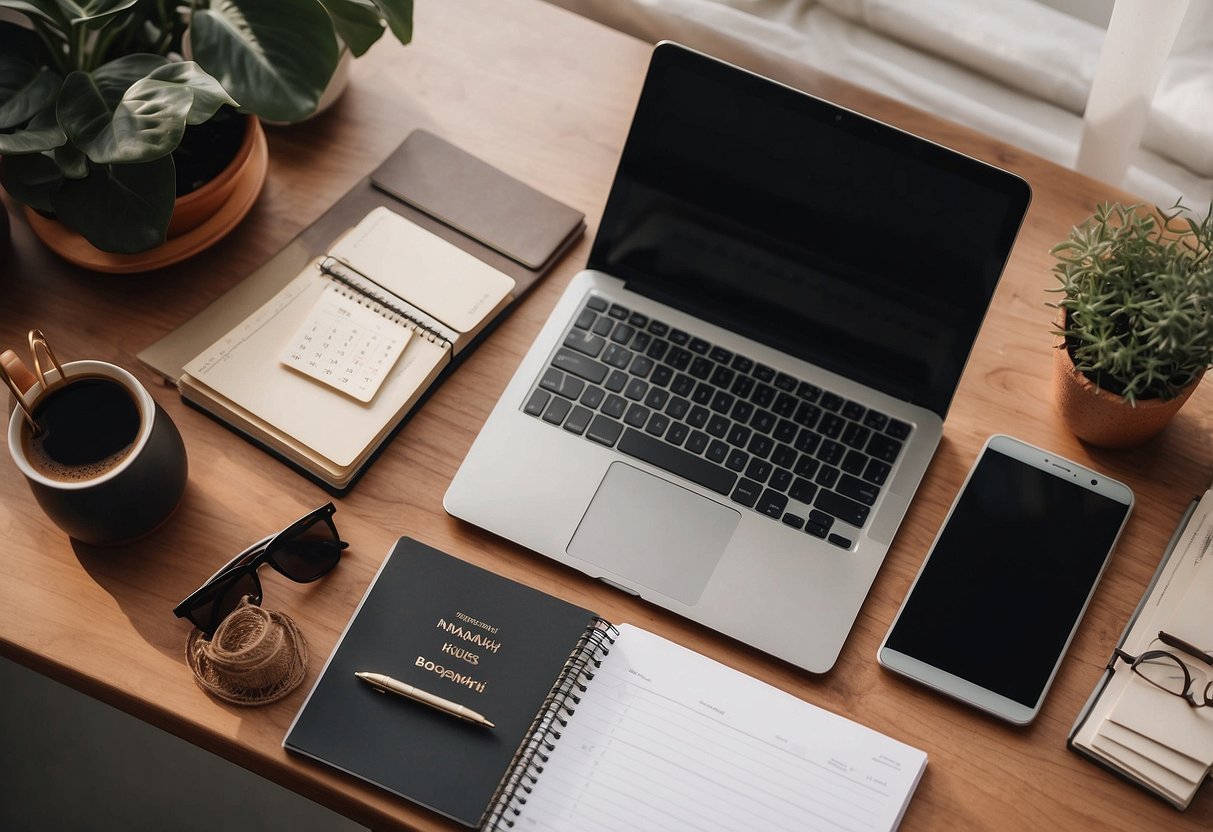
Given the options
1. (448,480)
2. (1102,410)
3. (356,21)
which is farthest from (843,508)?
(356,21)

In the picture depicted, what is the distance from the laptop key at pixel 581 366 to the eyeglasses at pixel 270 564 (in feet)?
0.75

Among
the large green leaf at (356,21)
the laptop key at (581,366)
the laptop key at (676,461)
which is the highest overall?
the large green leaf at (356,21)

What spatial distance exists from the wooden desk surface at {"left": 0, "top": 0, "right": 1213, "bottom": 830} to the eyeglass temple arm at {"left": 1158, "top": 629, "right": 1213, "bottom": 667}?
41mm

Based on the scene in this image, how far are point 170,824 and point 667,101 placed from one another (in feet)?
3.65

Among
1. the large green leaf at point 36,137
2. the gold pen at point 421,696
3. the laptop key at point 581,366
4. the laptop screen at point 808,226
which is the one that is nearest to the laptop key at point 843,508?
the laptop screen at point 808,226

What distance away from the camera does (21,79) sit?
2.92 feet

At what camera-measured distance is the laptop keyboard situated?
3.03 feet

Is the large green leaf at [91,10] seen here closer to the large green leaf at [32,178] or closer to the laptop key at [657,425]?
the large green leaf at [32,178]

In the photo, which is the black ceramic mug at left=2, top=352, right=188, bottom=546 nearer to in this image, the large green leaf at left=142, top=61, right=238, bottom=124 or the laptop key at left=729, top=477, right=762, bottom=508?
the large green leaf at left=142, top=61, right=238, bottom=124

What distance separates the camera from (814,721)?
2.77 ft

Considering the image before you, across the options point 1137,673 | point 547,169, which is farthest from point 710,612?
point 547,169

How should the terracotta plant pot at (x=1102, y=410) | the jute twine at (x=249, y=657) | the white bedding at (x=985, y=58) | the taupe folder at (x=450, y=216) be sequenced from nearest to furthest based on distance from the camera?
the jute twine at (x=249, y=657)
the terracotta plant pot at (x=1102, y=410)
the taupe folder at (x=450, y=216)
the white bedding at (x=985, y=58)

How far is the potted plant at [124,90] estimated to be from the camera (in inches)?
33.4

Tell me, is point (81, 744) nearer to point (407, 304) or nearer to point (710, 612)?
point (407, 304)
